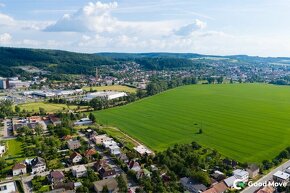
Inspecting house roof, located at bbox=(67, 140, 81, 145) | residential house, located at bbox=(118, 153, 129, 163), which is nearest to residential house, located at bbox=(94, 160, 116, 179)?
residential house, located at bbox=(118, 153, 129, 163)

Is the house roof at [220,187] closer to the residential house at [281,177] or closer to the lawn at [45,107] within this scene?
the residential house at [281,177]

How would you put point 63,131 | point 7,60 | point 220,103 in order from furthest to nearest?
1. point 7,60
2. point 220,103
3. point 63,131

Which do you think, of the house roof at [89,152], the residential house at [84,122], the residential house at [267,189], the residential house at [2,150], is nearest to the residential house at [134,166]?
the house roof at [89,152]

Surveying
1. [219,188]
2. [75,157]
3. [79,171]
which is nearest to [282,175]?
[219,188]

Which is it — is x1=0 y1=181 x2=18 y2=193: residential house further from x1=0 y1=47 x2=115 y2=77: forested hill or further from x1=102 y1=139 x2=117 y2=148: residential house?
x1=0 y1=47 x2=115 y2=77: forested hill

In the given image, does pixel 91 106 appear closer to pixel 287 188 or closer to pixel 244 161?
pixel 244 161

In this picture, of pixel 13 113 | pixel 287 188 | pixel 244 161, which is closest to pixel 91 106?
pixel 13 113

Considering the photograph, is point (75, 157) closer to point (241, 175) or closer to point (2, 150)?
point (2, 150)
